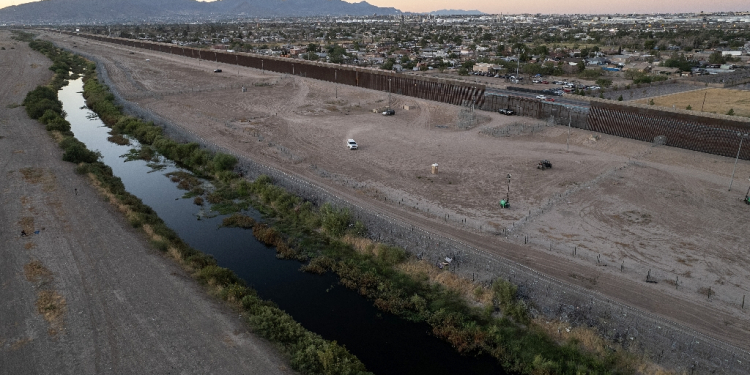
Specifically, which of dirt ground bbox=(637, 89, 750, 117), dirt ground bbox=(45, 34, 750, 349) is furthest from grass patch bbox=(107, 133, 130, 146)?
dirt ground bbox=(637, 89, 750, 117)

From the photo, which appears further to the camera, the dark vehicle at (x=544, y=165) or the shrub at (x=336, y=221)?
the dark vehicle at (x=544, y=165)

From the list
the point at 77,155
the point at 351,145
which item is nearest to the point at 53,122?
the point at 77,155

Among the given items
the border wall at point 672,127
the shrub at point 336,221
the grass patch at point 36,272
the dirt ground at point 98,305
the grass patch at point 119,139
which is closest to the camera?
the dirt ground at point 98,305

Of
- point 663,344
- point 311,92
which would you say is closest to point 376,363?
point 663,344

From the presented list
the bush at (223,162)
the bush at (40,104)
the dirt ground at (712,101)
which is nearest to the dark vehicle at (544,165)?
the bush at (223,162)

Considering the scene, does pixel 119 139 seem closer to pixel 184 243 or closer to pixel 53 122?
pixel 53 122

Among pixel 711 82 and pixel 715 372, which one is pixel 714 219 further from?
pixel 711 82

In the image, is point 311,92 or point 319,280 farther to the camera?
point 311,92

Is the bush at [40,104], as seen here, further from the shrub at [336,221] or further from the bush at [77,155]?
the shrub at [336,221]
